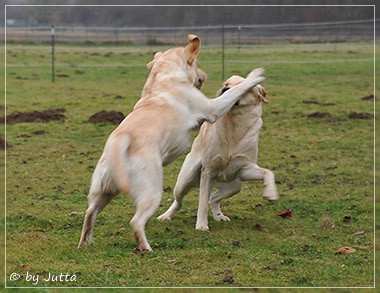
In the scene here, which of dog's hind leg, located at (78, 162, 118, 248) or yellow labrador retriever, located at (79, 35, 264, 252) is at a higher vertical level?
yellow labrador retriever, located at (79, 35, 264, 252)

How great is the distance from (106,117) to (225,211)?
6.55 metres

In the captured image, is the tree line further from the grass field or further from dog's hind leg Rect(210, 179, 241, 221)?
dog's hind leg Rect(210, 179, 241, 221)

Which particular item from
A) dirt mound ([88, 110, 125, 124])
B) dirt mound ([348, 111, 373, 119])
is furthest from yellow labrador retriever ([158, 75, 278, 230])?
dirt mound ([348, 111, 373, 119])

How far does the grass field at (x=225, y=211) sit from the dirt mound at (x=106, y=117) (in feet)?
0.74

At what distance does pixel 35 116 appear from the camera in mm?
14164

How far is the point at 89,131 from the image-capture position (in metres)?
12.8

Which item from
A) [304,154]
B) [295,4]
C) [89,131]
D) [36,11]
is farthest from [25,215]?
[89,131]

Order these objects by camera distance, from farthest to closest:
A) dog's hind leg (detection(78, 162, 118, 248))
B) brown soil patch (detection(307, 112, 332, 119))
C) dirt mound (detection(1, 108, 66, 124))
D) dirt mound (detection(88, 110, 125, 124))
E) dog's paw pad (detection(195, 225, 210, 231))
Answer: brown soil patch (detection(307, 112, 332, 119)), dirt mound (detection(1, 108, 66, 124)), dirt mound (detection(88, 110, 125, 124)), dog's paw pad (detection(195, 225, 210, 231)), dog's hind leg (detection(78, 162, 118, 248))

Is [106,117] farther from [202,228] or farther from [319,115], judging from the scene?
[202,228]

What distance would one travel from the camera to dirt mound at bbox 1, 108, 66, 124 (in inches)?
545

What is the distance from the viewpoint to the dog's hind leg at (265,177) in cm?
608

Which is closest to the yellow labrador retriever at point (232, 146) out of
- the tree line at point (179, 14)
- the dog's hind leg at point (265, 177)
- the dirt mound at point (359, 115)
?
the dog's hind leg at point (265, 177)

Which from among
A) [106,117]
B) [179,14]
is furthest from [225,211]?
[106,117]

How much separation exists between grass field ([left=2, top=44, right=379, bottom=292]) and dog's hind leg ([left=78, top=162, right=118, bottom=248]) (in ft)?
0.38
